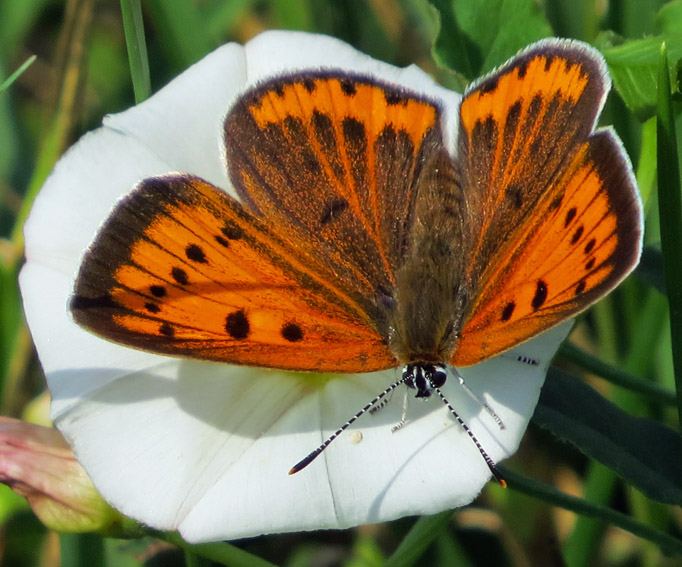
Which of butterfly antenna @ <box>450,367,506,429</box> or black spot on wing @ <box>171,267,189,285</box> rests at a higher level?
black spot on wing @ <box>171,267,189,285</box>

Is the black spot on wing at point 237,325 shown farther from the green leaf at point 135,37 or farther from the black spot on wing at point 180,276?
the green leaf at point 135,37

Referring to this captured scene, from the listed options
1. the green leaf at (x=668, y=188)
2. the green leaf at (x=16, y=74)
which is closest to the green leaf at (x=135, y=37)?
the green leaf at (x=16, y=74)

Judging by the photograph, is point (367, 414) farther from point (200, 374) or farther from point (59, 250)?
point (59, 250)

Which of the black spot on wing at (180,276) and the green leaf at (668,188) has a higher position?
the black spot on wing at (180,276)

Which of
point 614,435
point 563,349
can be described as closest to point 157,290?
point 563,349

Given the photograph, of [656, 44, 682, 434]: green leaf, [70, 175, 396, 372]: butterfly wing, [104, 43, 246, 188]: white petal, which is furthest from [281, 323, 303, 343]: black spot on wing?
[656, 44, 682, 434]: green leaf

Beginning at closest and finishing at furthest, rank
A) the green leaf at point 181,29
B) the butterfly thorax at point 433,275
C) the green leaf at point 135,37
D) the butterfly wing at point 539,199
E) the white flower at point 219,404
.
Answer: the butterfly wing at point 539,199 < the white flower at point 219,404 < the butterfly thorax at point 433,275 < the green leaf at point 135,37 < the green leaf at point 181,29

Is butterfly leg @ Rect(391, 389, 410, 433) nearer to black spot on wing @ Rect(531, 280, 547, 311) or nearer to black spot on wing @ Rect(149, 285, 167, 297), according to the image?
black spot on wing @ Rect(531, 280, 547, 311)
